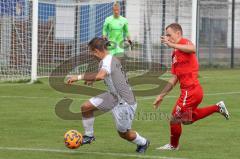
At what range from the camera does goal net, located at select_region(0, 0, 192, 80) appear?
24.7 meters

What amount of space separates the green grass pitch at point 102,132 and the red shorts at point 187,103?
468mm

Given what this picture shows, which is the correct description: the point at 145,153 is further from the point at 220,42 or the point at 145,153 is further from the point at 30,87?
the point at 220,42

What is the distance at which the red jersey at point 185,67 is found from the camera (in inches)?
449

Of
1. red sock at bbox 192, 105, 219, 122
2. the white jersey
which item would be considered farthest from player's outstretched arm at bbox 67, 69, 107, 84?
red sock at bbox 192, 105, 219, 122

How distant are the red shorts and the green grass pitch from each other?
0.47 metres

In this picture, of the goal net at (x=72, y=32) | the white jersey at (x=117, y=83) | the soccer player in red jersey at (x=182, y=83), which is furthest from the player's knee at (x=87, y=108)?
the goal net at (x=72, y=32)

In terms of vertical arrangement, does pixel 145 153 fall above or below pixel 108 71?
below

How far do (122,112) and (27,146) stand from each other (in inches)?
62.7

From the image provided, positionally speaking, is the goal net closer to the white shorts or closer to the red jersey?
the red jersey

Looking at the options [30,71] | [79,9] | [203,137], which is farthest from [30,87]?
[203,137]

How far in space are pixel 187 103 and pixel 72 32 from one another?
1622 cm

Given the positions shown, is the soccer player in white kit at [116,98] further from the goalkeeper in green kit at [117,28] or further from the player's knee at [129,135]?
the goalkeeper in green kit at [117,28]

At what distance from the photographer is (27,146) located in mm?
11336

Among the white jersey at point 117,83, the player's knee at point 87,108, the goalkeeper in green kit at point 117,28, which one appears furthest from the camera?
the goalkeeper in green kit at point 117,28
